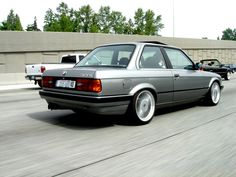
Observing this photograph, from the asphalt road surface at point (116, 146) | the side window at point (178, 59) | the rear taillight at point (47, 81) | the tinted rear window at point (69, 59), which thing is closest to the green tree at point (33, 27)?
the tinted rear window at point (69, 59)

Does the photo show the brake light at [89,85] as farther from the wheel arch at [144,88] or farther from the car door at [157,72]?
the car door at [157,72]

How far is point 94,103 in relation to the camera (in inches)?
189

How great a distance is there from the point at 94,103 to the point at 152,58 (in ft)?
5.93

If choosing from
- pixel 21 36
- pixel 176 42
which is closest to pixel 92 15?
pixel 176 42

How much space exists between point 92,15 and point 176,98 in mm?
82483

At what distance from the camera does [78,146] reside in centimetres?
414

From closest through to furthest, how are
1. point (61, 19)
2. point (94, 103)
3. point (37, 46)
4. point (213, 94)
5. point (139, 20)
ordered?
point (94, 103), point (213, 94), point (37, 46), point (61, 19), point (139, 20)

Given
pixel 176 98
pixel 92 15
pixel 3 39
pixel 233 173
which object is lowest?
pixel 233 173

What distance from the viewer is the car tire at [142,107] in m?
5.32

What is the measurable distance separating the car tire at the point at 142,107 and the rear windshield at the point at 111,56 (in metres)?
0.66

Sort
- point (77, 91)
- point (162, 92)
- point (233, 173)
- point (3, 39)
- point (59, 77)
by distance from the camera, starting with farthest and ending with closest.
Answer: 1. point (3, 39)
2. point (162, 92)
3. point (59, 77)
4. point (77, 91)
5. point (233, 173)

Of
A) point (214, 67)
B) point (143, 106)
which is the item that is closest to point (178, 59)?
point (143, 106)

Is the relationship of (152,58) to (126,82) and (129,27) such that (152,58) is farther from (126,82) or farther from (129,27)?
(129,27)

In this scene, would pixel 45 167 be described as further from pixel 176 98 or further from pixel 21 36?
pixel 21 36
